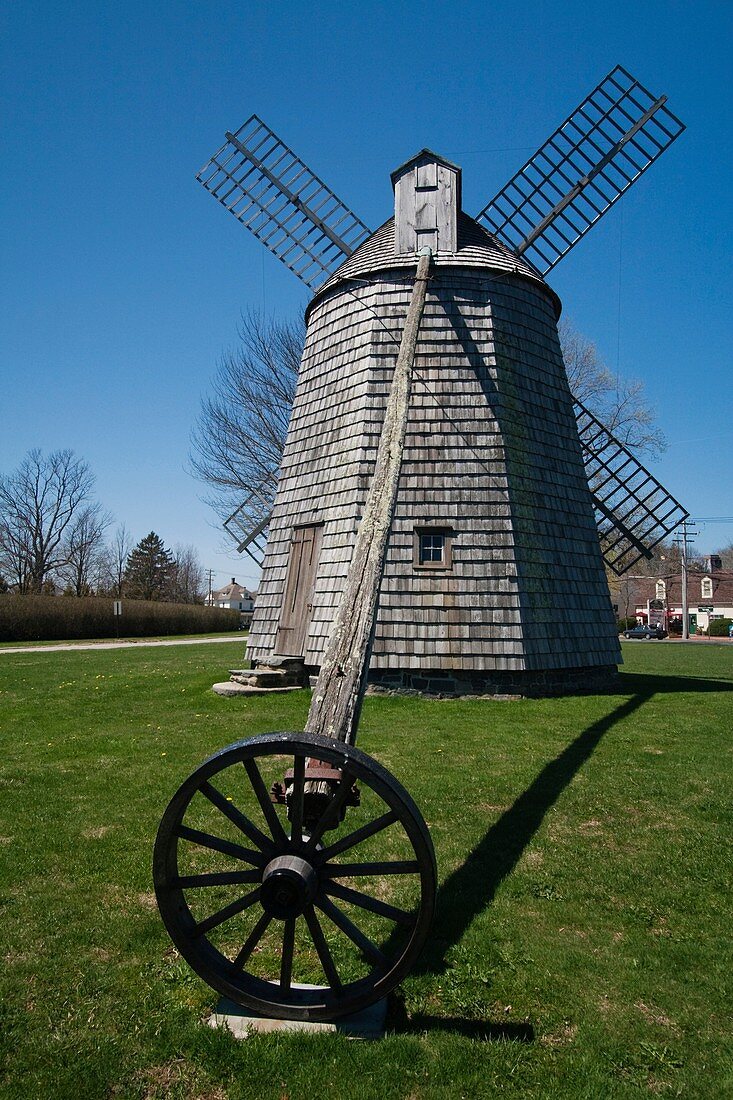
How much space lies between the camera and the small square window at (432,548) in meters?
11.2

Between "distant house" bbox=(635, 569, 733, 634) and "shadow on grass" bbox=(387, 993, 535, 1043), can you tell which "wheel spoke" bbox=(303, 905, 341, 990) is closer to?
"shadow on grass" bbox=(387, 993, 535, 1043)

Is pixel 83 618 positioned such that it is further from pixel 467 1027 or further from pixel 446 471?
pixel 467 1027

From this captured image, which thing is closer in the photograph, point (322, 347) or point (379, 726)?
point (379, 726)

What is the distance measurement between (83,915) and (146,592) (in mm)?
54872

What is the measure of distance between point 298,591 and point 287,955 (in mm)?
9206

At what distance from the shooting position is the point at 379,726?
9.08m

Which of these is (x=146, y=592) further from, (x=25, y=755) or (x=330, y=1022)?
(x=330, y=1022)

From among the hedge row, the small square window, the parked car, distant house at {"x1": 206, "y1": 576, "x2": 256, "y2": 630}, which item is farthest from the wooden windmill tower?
distant house at {"x1": 206, "y1": 576, "x2": 256, "y2": 630}

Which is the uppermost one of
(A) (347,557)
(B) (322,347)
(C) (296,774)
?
(B) (322,347)

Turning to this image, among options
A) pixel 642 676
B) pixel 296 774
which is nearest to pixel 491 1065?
pixel 296 774

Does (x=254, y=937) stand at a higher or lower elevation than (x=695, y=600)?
lower

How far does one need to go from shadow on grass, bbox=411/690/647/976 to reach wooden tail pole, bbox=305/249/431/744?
3.76 feet

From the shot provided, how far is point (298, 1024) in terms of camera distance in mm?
3205

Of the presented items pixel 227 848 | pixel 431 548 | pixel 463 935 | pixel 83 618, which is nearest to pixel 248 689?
pixel 431 548
